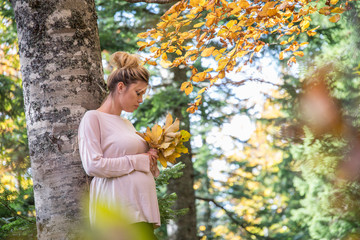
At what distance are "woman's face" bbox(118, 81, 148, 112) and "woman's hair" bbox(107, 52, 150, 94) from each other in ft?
0.08

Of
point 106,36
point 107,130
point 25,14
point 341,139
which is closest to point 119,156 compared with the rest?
point 107,130

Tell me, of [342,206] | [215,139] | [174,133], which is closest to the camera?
[174,133]

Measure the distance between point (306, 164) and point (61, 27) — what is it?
26.0ft

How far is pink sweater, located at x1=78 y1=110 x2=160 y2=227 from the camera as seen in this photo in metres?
2.59

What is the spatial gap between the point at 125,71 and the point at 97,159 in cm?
62

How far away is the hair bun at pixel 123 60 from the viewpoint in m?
2.85

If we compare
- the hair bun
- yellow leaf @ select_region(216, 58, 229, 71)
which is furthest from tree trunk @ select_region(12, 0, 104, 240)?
yellow leaf @ select_region(216, 58, 229, 71)

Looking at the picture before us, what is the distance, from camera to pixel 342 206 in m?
9.32

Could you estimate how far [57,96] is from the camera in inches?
113

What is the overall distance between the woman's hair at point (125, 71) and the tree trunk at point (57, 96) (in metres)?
0.23

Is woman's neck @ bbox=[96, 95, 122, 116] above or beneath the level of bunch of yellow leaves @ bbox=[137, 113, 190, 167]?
above

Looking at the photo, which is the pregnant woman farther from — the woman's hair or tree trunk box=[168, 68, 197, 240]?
tree trunk box=[168, 68, 197, 240]

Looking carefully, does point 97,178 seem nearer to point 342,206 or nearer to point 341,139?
point 341,139

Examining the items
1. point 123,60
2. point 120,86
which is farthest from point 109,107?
point 123,60
